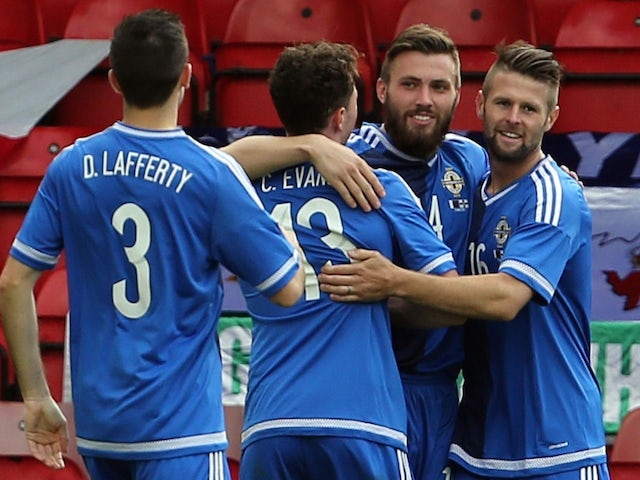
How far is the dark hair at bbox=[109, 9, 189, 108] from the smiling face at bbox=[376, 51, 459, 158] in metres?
1.03

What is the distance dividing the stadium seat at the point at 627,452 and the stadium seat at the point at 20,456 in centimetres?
195

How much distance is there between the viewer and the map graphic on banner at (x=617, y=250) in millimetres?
6012

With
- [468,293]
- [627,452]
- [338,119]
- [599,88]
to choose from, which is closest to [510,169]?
[468,293]

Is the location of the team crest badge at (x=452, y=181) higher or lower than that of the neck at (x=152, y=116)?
lower

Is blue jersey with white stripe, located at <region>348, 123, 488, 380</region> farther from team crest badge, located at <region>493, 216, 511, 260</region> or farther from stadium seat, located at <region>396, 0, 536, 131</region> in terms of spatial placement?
stadium seat, located at <region>396, 0, 536, 131</region>

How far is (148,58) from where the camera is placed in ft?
11.7

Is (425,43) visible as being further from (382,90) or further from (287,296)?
(287,296)

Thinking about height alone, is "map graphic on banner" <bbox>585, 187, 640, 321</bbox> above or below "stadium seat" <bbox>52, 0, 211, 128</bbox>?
below

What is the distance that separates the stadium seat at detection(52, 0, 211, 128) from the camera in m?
7.23

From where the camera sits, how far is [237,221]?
3.57m

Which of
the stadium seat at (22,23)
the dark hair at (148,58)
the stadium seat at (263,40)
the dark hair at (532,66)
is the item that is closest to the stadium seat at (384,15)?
the stadium seat at (263,40)

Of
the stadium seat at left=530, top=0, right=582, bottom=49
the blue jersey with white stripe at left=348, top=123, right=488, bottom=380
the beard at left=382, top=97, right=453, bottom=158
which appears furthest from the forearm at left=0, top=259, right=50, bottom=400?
the stadium seat at left=530, top=0, right=582, bottom=49

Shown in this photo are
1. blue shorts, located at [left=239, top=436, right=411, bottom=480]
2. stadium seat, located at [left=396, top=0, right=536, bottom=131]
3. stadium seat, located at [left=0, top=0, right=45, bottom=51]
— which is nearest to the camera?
blue shorts, located at [left=239, top=436, right=411, bottom=480]

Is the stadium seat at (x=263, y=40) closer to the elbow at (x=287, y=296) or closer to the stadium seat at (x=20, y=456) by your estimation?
the stadium seat at (x=20, y=456)
